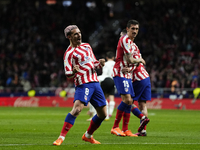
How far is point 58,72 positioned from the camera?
86.7 feet

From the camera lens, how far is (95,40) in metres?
30.8

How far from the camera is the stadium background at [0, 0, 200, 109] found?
893 inches

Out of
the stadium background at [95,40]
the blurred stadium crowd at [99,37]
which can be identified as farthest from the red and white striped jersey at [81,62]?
the blurred stadium crowd at [99,37]

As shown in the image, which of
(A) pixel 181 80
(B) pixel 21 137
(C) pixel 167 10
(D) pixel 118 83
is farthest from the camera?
(C) pixel 167 10

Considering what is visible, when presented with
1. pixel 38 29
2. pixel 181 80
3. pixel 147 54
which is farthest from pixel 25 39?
pixel 181 80

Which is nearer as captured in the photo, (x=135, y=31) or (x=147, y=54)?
(x=135, y=31)

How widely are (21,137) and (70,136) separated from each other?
1041mm

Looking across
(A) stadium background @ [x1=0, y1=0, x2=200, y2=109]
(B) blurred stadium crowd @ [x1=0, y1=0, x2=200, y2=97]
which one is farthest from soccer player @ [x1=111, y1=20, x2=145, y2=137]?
(B) blurred stadium crowd @ [x1=0, y1=0, x2=200, y2=97]

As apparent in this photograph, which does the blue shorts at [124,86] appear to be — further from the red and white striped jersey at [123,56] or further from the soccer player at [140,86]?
the soccer player at [140,86]

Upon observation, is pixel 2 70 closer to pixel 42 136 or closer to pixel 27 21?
pixel 27 21

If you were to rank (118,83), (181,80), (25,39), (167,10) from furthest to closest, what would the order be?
(25,39) < (167,10) < (181,80) < (118,83)

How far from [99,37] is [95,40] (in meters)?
0.41

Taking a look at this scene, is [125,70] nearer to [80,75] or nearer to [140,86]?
[140,86]

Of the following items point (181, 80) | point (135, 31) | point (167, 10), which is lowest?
point (181, 80)
